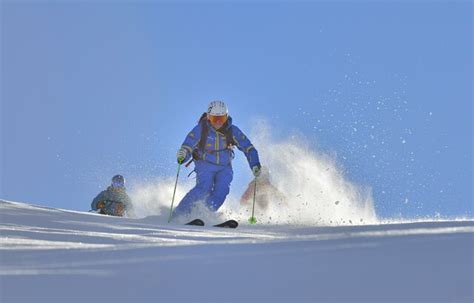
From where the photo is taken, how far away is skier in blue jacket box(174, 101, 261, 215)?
11.1 metres

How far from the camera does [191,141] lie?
11531 mm

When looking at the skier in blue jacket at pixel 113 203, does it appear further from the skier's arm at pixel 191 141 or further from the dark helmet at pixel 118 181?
the skier's arm at pixel 191 141

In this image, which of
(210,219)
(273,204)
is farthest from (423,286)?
(273,204)

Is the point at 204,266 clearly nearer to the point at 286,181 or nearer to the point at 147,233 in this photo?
the point at 147,233

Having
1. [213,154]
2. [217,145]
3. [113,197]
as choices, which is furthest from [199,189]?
[113,197]

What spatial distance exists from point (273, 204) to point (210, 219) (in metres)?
3.01

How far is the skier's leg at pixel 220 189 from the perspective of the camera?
11.1 meters

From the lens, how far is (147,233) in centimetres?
674

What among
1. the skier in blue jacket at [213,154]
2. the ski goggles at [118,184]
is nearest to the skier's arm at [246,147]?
the skier in blue jacket at [213,154]

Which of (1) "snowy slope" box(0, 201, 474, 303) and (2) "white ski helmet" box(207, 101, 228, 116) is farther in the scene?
(2) "white ski helmet" box(207, 101, 228, 116)

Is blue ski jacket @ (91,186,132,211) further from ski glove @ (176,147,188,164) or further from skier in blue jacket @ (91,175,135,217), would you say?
ski glove @ (176,147,188,164)

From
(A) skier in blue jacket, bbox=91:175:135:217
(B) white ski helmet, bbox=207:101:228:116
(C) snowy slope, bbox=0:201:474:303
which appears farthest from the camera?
(A) skier in blue jacket, bbox=91:175:135:217

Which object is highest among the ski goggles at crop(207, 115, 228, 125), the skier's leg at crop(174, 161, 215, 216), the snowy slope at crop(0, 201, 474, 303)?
the ski goggles at crop(207, 115, 228, 125)

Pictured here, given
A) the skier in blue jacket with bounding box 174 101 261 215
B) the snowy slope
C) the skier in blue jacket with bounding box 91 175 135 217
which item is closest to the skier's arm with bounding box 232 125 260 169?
the skier in blue jacket with bounding box 174 101 261 215
